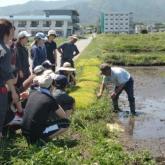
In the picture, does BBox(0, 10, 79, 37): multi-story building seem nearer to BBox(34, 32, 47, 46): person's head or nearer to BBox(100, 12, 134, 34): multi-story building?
BBox(100, 12, 134, 34): multi-story building

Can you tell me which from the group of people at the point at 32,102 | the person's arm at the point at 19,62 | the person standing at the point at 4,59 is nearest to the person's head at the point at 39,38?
the person's arm at the point at 19,62

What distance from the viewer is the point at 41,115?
743cm

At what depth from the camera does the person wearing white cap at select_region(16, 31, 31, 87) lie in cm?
997

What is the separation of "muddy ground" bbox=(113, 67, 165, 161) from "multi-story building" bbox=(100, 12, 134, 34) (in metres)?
133

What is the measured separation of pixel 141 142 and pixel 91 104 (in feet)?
9.10

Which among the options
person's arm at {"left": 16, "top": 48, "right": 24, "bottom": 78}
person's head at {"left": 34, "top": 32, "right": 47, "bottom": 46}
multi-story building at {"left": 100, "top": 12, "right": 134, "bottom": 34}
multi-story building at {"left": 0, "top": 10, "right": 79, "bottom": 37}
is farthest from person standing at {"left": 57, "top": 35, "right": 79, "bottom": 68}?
multi-story building at {"left": 100, "top": 12, "right": 134, "bottom": 34}

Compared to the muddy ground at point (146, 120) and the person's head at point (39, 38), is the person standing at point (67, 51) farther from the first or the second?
the person's head at point (39, 38)

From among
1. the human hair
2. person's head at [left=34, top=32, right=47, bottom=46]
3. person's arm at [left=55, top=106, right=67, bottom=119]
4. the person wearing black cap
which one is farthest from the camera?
person's head at [left=34, top=32, right=47, bottom=46]

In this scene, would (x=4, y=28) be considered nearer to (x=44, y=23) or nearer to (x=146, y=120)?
(x=146, y=120)

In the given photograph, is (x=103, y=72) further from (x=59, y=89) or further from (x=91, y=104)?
(x=59, y=89)

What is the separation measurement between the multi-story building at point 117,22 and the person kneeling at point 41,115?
142 metres

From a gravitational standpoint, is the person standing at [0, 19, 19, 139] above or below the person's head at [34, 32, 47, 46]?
above

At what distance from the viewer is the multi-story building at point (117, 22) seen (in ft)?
502

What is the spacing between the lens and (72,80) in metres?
14.0
